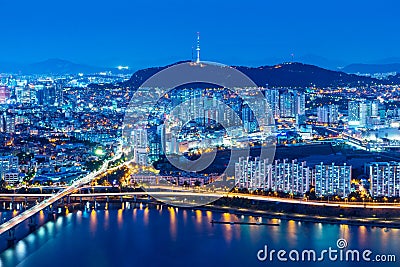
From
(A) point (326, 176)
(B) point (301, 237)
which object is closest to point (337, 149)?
(A) point (326, 176)

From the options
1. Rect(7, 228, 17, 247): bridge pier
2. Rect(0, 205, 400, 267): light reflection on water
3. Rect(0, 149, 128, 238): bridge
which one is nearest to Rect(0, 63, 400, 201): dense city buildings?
Rect(0, 149, 128, 238): bridge

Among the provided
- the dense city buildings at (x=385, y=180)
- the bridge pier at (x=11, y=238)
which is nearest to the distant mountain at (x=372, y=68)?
the dense city buildings at (x=385, y=180)

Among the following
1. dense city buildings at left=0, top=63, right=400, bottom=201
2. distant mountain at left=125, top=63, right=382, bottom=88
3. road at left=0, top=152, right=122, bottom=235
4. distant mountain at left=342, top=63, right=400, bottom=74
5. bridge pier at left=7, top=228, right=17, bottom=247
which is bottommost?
bridge pier at left=7, top=228, right=17, bottom=247

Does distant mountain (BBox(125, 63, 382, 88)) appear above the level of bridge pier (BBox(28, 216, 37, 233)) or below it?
above

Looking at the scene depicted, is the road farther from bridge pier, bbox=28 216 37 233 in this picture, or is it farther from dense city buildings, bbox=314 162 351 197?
dense city buildings, bbox=314 162 351 197

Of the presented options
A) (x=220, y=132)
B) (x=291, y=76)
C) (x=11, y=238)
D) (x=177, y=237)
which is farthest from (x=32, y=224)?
(x=291, y=76)

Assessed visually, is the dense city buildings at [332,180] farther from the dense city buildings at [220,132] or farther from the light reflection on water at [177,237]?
the light reflection on water at [177,237]

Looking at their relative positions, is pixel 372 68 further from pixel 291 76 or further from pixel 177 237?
pixel 177 237

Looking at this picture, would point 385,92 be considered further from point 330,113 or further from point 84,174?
point 84,174
